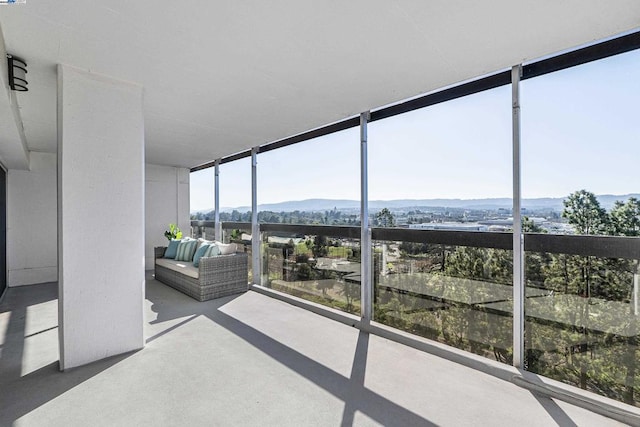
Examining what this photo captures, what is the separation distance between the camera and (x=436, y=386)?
238 centimetres

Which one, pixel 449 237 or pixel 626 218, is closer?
pixel 626 218

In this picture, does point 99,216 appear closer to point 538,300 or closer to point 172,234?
point 538,300

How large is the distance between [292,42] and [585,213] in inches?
96.7

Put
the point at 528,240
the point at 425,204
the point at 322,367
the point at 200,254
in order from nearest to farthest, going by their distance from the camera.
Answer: the point at 528,240
the point at 322,367
the point at 425,204
the point at 200,254

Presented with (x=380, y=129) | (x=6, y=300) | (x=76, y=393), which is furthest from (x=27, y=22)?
(x=6, y=300)

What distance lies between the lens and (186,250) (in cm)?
599

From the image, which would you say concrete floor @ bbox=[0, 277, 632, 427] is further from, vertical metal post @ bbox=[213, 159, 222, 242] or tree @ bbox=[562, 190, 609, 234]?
vertical metal post @ bbox=[213, 159, 222, 242]

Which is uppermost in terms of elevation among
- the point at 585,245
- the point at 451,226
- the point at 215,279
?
the point at 451,226

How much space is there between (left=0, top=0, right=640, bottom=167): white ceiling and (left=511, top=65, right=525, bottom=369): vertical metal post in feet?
0.83

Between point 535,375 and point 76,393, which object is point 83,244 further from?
point 535,375

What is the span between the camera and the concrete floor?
2.00 metres

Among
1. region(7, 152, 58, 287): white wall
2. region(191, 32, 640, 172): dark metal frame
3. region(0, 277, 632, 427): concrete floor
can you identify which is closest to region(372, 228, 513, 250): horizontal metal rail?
region(0, 277, 632, 427): concrete floor

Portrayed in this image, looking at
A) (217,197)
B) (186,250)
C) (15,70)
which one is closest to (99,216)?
(15,70)

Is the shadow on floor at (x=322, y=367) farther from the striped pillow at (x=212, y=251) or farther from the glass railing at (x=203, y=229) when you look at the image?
the glass railing at (x=203, y=229)
